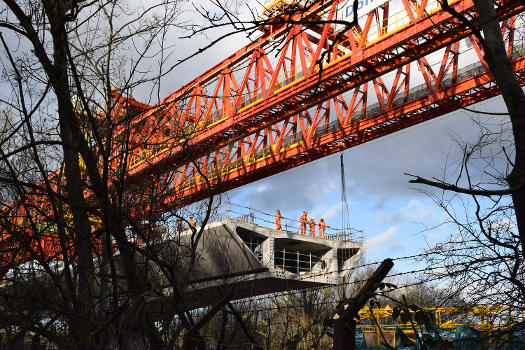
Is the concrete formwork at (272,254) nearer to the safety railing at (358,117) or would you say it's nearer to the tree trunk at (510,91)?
the safety railing at (358,117)

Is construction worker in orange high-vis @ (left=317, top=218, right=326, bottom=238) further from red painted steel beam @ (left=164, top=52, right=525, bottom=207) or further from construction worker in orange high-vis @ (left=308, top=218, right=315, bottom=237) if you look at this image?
red painted steel beam @ (left=164, top=52, right=525, bottom=207)

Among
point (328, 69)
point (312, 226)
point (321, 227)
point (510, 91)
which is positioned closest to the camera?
point (510, 91)

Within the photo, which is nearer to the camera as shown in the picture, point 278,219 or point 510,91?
point 510,91

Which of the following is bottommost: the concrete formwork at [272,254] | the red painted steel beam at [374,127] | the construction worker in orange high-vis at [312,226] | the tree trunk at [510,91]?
the tree trunk at [510,91]

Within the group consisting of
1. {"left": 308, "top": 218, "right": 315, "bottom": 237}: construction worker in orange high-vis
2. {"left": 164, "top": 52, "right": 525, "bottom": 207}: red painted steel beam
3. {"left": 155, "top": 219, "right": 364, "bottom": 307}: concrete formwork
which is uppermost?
{"left": 164, "top": 52, "right": 525, "bottom": 207}: red painted steel beam

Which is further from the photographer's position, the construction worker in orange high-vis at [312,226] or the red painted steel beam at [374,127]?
the construction worker in orange high-vis at [312,226]

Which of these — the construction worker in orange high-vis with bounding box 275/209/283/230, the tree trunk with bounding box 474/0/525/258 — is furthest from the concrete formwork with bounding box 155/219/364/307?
the tree trunk with bounding box 474/0/525/258

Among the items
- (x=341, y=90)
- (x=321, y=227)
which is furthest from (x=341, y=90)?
(x=321, y=227)

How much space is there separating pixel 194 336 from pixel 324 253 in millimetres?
33429

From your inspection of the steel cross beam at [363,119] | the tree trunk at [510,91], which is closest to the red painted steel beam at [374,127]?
the steel cross beam at [363,119]

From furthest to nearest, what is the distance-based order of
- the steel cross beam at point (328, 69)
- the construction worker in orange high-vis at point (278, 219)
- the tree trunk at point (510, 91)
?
1. the construction worker in orange high-vis at point (278, 219)
2. the steel cross beam at point (328, 69)
3. the tree trunk at point (510, 91)

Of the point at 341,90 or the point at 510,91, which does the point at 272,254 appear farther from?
the point at 510,91

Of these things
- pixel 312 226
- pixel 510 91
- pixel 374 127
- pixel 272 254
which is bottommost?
pixel 510 91

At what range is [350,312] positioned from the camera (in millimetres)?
2695
